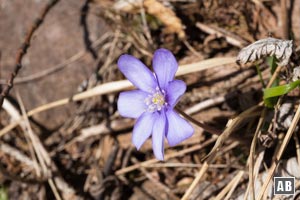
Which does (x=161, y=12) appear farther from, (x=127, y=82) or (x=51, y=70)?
(x=51, y=70)

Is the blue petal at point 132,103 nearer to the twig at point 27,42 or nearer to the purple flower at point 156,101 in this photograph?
the purple flower at point 156,101

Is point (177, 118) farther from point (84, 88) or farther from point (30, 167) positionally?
point (30, 167)

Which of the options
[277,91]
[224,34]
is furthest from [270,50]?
[224,34]

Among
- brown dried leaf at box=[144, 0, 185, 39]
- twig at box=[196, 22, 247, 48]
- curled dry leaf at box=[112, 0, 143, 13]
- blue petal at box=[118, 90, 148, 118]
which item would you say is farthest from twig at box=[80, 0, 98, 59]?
blue petal at box=[118, 90, 148, 118]

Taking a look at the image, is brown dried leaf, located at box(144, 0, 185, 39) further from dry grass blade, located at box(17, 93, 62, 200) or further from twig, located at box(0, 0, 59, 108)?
dry grass blade, located at box(17, 93, 62, 200)

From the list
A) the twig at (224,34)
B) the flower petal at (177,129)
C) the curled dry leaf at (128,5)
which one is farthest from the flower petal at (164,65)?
the curled dry leaf at (128,5)
